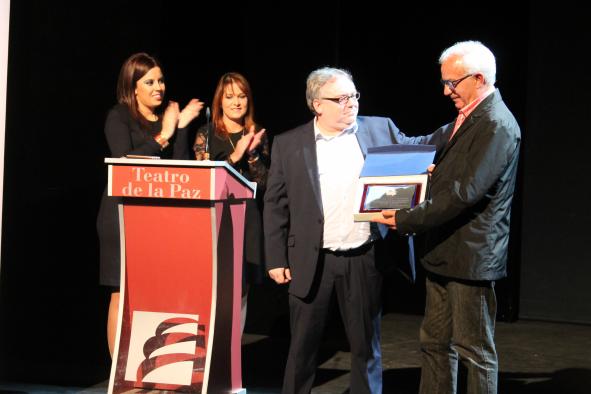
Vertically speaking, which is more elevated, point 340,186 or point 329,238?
point 340,186

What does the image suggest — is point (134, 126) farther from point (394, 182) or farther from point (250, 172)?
point (394, 182)

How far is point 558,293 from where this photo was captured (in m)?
6.55

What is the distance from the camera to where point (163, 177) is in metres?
3.62

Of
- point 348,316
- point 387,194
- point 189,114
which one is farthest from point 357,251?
point 189,114

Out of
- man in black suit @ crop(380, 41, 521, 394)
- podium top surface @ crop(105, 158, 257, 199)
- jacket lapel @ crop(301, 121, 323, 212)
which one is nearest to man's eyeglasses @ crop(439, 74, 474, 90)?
man in black suit @ crop(380, 41, 521, 394)

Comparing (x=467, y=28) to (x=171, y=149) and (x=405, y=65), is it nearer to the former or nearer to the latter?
(x=405, y=65)

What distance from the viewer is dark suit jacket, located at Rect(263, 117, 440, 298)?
3695 millimetres

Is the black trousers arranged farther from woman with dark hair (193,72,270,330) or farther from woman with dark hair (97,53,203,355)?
woman with dark hair (97,53,203,355)

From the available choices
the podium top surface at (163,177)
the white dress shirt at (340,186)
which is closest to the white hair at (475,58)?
the white dress shirt at (340,186)

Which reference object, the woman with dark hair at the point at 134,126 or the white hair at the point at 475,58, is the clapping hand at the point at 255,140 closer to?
the woman with dark hair at the point at 134,126

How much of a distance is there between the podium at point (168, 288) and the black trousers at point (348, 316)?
0.35m

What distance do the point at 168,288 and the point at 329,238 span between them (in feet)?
2.30

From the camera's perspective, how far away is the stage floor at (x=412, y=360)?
4543mm

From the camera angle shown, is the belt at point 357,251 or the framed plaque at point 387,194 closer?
the framed plaque at point 387,194
